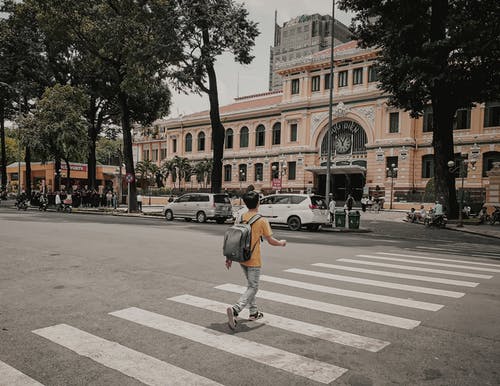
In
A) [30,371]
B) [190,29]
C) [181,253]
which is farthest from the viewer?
[190,29]

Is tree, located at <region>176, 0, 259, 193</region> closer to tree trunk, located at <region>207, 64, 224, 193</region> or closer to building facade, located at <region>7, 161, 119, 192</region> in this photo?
tree trunk, located at <region>207, 64, 224, 193</region>

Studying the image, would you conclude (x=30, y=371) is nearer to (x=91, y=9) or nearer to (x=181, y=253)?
(x=181, y=253)

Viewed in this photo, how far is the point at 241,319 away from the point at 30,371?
93.6 inches

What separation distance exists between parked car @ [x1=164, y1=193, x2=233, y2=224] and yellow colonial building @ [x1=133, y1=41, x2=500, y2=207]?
15494mm

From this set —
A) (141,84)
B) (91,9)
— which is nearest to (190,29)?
(141,84)

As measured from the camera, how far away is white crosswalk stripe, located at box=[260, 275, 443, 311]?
19.1ft

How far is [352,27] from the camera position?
24969mm

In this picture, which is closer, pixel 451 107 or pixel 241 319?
pixel 241 319

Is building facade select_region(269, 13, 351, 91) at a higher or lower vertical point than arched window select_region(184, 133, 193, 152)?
higher

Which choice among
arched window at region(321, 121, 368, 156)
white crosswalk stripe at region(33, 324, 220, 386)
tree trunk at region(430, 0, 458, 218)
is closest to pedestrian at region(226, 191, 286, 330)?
white crosswalk stripe at region(33, 324, 220, 386)

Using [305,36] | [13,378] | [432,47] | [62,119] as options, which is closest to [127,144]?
[62,119]

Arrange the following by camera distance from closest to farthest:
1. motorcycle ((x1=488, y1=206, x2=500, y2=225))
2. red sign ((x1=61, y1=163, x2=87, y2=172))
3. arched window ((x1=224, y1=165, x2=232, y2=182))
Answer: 1. motorcycle ((x1=488, y1=206, x2=500, y2=225))
2. red sign ((x1=61, y1=163, x2=87, y2=172))
3. arched window ((x1=224, y1=165, x2=232, y2=182))

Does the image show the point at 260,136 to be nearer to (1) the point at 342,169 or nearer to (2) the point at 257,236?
(1) the point at 342,169

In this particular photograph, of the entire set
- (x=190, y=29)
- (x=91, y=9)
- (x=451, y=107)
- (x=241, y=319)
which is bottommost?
(x=241, y=319)
